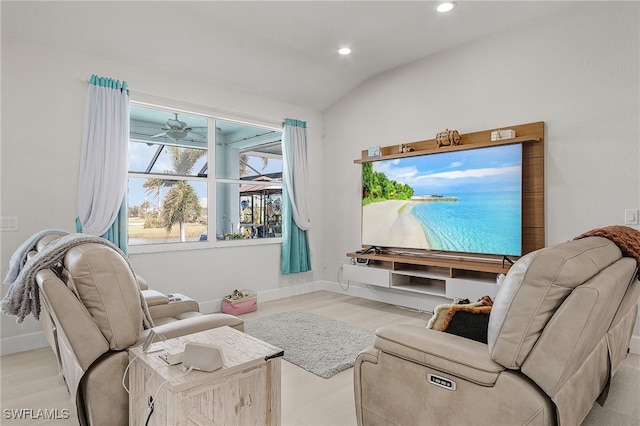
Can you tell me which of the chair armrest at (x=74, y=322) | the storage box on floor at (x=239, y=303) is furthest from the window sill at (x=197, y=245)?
the chair armrest at (x=74, y=322)

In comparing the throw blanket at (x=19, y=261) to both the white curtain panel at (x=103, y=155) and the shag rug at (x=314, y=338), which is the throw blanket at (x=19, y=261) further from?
the shag rug at (x=314, y=338)

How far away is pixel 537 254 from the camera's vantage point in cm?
131

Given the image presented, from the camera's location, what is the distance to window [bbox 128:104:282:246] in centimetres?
394

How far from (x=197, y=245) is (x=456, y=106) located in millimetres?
3270

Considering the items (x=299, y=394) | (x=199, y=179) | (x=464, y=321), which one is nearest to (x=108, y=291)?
(x=299, y=394)

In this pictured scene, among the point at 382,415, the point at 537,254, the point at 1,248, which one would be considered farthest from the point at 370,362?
the point at 1,248

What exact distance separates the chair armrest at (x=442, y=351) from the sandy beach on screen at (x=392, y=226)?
2.58m

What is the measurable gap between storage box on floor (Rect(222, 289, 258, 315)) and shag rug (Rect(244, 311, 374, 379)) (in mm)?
362

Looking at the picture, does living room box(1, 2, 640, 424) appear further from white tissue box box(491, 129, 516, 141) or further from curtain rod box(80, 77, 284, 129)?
white tissue box box(491, 129, 516, 141)

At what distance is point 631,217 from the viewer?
9.77ft

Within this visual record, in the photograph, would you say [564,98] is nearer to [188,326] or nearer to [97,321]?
[188,326]

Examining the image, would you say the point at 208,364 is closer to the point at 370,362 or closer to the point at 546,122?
the point at 370,362

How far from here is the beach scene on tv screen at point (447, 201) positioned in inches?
137

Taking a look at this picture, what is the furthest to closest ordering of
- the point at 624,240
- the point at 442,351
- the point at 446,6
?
1. the point at 446,6
2. the point at 624,240
3. the point at 442,351
